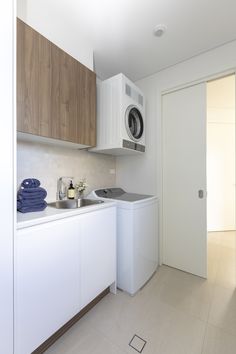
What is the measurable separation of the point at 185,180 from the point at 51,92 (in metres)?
1.80

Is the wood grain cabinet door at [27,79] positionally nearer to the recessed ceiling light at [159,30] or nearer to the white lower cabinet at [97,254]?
the white lower cabinet at [97,254]

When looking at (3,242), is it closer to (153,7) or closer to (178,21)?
(153,7)

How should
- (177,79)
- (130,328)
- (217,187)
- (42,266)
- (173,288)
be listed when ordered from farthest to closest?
1. (217,187)
2. (177,79)
3. (173,288)
4. (130,328)
5. (42,266)

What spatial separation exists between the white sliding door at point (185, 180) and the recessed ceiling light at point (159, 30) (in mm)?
703

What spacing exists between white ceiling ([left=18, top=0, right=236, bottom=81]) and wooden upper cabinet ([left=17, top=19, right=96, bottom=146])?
42 cm

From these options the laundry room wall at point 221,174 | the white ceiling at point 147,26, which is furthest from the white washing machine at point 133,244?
the laundry room wall at point 221,174

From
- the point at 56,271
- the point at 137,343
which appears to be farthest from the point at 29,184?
the point at 137,343

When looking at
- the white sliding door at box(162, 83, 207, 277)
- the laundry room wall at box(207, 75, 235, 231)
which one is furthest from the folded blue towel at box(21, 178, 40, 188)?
the laundry room wall at box(207, 75, 235, 231)

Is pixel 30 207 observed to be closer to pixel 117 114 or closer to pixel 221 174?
pixel 117 114

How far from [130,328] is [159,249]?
1.16 meters

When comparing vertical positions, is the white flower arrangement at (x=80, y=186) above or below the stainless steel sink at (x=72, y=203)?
above

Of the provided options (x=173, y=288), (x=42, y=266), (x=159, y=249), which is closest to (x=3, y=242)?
(x=42, y=266)

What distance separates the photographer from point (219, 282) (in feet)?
6.56

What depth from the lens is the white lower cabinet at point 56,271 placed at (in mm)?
1019
